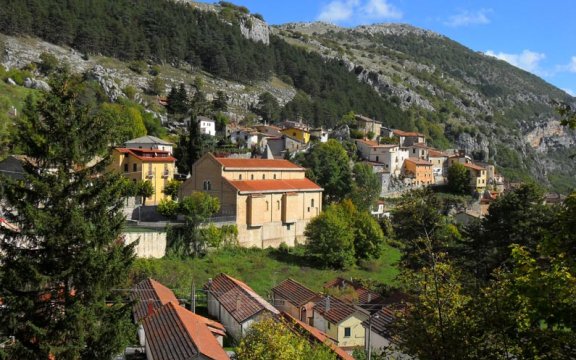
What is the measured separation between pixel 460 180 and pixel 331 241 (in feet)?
152

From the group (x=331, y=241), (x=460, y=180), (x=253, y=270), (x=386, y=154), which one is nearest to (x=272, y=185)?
(x=331, y=241)

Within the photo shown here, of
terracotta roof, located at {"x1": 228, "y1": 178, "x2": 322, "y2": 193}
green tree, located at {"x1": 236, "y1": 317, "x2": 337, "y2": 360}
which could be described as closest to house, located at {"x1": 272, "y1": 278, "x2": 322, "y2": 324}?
green tree, located at {"x1": 236, "y1": 317, "x2": 337, "y2": 360}

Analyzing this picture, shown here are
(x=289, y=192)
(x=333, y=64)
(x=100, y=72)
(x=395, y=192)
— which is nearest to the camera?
(x=289, y=192)

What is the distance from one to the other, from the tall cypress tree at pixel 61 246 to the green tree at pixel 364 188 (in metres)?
47.9

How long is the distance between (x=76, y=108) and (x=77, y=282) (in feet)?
15.1

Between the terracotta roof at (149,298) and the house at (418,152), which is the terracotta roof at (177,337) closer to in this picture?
the terracotta roof at (149,298)

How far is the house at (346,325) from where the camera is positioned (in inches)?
1008

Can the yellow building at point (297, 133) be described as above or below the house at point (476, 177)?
above

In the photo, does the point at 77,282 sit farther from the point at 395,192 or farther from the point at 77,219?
the point at 395,192

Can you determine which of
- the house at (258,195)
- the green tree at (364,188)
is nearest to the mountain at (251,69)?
the green tree at (364,188)

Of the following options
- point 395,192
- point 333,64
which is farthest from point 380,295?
point 333,64

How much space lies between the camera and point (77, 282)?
42.8 ft

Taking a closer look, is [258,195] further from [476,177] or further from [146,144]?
[476,177]

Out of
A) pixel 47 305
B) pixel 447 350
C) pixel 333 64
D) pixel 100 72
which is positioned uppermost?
pixel 333 64
